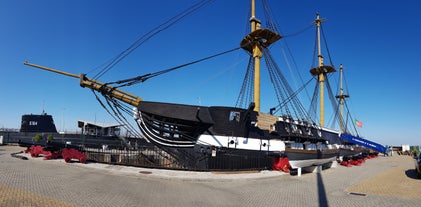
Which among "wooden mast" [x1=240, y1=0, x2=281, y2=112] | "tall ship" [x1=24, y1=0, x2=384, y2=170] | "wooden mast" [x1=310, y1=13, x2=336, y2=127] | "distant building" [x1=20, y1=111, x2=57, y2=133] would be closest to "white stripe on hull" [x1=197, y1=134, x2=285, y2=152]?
"tall ship" [x1=24, y1=0, x2=384, y2=170]

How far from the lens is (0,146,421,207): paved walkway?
22.9ft

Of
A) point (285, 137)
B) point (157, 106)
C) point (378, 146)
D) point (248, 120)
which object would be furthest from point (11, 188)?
point (378, 146)

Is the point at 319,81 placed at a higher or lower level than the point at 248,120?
higher

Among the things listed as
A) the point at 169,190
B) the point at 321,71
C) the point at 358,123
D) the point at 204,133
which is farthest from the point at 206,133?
the point at 358,123

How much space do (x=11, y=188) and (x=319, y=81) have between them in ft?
117

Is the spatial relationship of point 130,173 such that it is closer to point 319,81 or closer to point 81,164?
point 81,164

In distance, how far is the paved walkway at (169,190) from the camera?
6.97 m

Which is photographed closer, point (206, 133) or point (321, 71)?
point (206, 133)

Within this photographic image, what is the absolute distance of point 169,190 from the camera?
28.0ft

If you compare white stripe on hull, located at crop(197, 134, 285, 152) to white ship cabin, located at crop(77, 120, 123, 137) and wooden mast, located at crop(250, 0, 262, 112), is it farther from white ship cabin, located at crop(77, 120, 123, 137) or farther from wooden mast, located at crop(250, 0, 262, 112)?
white ship cabin, located at crop(77, 120, 123, 137)

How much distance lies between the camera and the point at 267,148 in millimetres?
15625

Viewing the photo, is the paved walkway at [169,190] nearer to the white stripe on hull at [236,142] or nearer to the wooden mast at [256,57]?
the white stripe on hull at [236,142]

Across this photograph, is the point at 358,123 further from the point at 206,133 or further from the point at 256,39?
the point at 206,133

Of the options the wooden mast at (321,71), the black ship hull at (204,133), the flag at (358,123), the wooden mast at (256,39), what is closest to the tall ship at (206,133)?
the black ship hull at (204,133)
